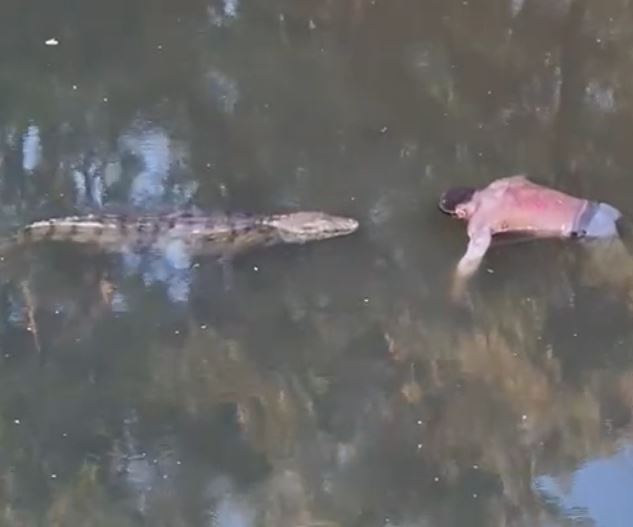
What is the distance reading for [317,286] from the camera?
4.02 metres

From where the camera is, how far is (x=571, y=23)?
16.8 feet

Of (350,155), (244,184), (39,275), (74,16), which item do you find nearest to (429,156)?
(350,155)

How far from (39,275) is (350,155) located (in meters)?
1.20

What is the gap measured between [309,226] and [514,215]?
2.26ft

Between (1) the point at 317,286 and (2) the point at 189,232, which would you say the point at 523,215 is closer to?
(1) the point at 317,286

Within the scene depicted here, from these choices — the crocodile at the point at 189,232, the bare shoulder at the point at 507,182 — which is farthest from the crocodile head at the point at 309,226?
the bare shoulder at the point at 507,182

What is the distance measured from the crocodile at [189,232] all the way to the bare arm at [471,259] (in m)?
0.39

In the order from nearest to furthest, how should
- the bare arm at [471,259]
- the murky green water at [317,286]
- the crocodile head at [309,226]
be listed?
the murky green water at [317,286] → the bare arm at [471,259] → the crocodile head at [309,226]

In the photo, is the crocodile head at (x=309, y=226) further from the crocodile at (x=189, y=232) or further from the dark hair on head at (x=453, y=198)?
the dark hair on head at (x=453, y=198)

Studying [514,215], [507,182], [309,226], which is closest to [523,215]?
[514,215]

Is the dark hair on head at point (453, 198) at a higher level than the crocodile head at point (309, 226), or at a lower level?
higher

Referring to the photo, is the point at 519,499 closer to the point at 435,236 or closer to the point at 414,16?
the point at 435,236

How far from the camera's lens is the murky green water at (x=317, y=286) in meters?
3.52

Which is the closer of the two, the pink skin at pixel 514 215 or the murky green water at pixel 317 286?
the murky green water at pixel 317 286
